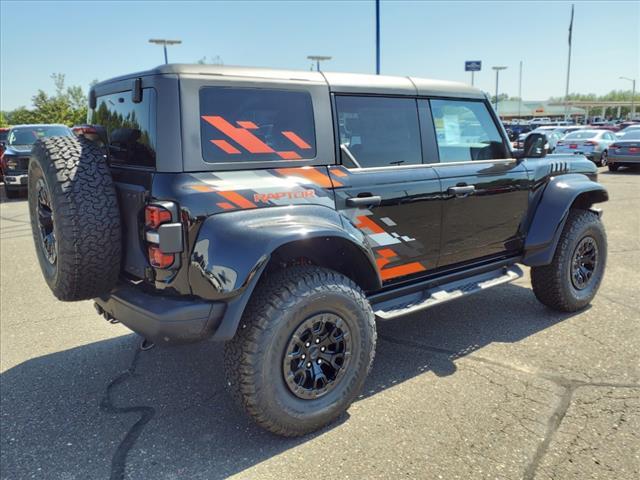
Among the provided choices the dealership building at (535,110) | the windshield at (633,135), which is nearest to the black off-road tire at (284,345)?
the windshield at (633,135)

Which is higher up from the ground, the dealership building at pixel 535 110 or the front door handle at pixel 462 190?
the dealership building at pixel 535 110

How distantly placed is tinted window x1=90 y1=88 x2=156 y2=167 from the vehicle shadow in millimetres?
1478

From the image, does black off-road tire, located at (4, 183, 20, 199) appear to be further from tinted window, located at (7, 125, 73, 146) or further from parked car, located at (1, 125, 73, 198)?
tinted window, located at (7, 125, 73, 146)

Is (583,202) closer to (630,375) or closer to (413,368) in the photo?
(630,375)

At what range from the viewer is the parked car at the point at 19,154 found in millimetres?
12352

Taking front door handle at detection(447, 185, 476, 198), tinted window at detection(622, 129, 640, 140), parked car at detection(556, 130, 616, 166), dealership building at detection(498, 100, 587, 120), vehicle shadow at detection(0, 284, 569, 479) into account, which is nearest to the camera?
vehicle shadow at detection(0, 284, 569, 479)

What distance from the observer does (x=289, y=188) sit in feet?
8.94

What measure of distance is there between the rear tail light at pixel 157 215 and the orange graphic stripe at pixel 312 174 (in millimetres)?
672

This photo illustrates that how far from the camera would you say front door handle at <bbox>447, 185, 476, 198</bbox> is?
353 cm

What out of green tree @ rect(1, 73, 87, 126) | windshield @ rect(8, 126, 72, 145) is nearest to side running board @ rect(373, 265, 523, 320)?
windshield @ rect(8, 126, 72, 145)

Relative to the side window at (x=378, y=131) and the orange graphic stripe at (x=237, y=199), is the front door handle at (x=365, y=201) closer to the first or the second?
the side window at (x=378, y=131)

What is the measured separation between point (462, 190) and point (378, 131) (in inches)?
29.9

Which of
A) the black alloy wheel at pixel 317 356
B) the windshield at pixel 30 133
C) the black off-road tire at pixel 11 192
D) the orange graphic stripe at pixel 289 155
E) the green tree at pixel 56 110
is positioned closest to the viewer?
the black alloy wheel at pixel 317 356

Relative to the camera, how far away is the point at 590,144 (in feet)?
58.9
